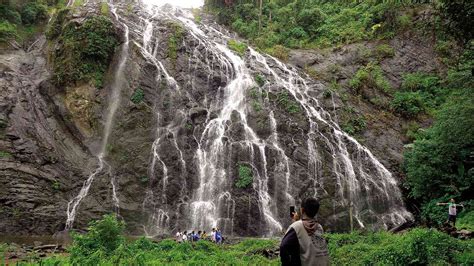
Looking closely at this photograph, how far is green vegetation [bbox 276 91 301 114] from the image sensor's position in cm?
2509

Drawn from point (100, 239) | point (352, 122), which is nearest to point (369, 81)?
point (352, 122)

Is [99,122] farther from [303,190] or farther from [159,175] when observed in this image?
[303,190]

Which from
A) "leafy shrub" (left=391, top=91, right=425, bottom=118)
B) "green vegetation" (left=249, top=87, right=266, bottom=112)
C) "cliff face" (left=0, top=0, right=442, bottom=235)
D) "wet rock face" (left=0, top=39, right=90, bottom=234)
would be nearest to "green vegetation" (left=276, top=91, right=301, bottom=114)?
"cliff face" (left=0, top=0, right=442, bottom=235)

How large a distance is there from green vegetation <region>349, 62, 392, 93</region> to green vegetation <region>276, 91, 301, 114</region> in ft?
22.1

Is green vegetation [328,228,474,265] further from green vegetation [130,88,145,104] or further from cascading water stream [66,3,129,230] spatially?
green vegetation [130,88,145,104]

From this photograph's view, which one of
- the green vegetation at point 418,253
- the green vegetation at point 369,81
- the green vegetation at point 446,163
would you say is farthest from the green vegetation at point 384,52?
the green vegetation at point 418,253

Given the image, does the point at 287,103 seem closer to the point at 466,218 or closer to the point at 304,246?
the point at 466,218

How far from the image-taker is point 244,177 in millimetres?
20875

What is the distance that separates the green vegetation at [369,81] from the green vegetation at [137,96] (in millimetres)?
15876

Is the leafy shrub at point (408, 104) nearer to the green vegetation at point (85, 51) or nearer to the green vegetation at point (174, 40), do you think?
the green vegetation at point (174, 40)

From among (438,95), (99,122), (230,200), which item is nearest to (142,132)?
(99,122)

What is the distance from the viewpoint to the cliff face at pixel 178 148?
1956 centimetres

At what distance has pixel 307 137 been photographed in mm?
23453

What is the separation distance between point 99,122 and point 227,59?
422 inches
